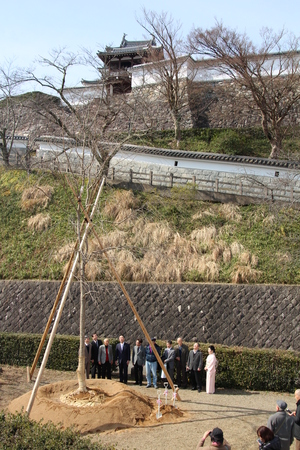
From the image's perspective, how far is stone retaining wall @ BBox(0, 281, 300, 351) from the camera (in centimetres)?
1376

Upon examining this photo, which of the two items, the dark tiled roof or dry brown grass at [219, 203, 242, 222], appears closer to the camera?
dry brown grass at [219, 203, 242, 222]

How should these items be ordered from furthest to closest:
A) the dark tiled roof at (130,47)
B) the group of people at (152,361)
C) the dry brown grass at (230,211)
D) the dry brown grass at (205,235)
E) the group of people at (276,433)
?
the dark tiled roof at (130,47) → the dry brown grass at (230,211) → the dry brown grass at (205,235) → the group of people at (152,361) → the group of people at (276,433)

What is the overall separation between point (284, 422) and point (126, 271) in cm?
1042

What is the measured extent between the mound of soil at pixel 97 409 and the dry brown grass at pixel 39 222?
10.4 metres

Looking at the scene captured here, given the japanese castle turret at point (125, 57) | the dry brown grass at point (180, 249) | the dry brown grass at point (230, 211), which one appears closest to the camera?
the dry brown grass at point (180, 249)

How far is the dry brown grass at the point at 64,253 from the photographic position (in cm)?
1752

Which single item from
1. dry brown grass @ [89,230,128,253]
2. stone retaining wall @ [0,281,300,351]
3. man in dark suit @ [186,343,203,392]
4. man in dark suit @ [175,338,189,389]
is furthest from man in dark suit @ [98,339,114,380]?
dry brown grass @ [89,230,128,253]

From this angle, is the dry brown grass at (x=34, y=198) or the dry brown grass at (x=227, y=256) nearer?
the dry brown grass at (x=227, y=256)

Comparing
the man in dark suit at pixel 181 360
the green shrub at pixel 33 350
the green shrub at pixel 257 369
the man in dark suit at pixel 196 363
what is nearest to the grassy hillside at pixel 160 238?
the green shrub at pixel 33 350

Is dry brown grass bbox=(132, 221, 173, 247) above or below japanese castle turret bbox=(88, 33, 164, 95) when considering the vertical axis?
below

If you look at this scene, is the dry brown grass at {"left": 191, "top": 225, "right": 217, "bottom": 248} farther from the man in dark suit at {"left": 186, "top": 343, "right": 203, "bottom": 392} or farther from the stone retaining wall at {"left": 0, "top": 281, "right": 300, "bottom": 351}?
the man in dark suit at {"left": 186, "top": 343, "right": 203, "bottom": 392}

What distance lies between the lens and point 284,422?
6.29 meters

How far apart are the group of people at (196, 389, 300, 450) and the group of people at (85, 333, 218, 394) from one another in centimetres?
431

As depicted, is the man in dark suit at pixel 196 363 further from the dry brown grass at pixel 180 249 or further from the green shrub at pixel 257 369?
the dry brown grass at pixel 180 249
